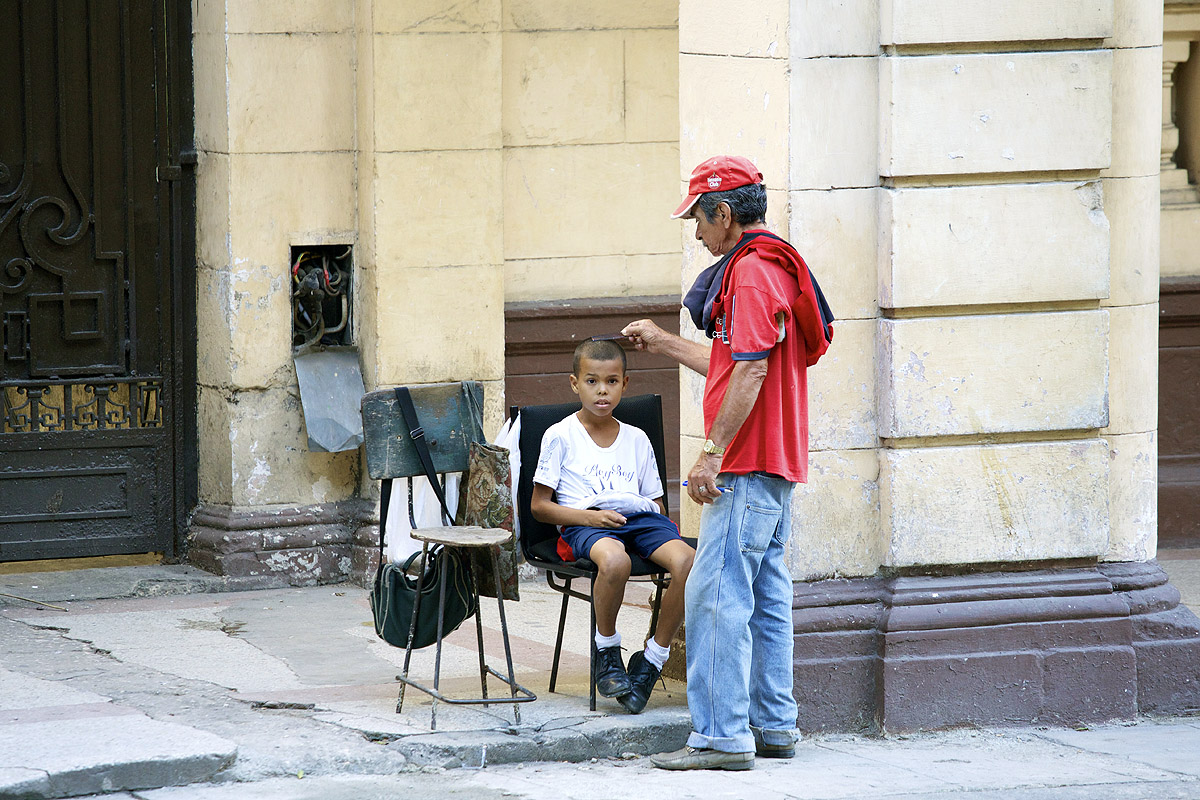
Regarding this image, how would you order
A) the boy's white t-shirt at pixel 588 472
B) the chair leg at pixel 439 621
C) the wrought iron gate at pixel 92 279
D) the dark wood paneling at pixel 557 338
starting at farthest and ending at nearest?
the dark wood paneling at pixel 557 338
the wrought iron gate at pixel 92 279
the boy's white t-shirt at pixel 588 472
the chair leg at pixel 439 621

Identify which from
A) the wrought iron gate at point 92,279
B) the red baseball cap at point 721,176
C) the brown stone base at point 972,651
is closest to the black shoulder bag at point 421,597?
the brown stone base at point 972,651

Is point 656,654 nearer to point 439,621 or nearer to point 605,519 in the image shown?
point 605,519

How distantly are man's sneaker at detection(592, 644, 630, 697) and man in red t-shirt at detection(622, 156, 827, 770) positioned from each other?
0.32 meters

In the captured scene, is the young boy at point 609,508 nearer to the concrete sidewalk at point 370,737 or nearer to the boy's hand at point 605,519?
the boy's hand at point 605,519

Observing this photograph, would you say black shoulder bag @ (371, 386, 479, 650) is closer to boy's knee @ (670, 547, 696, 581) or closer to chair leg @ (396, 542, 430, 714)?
chair leg @ (396, 542, 430, 714)

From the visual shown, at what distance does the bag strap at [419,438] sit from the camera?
5793 mm

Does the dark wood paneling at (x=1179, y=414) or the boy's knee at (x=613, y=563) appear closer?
the boy's knee at (x=613, y=563)

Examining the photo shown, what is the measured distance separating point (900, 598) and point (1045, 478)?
0.72 m

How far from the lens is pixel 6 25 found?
754cm

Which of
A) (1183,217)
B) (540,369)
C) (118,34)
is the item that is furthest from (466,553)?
(1183,217)

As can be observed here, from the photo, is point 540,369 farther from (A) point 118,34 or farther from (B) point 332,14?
(A) point 118,34

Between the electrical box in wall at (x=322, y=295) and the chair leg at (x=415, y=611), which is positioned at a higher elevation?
the electrical box in wall at (x=322, y=295)

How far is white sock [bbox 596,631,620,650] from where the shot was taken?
5.73 meters

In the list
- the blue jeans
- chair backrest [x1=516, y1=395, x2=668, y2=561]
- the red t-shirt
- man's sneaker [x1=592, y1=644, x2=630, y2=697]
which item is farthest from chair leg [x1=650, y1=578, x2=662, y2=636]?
the red t-shirt
